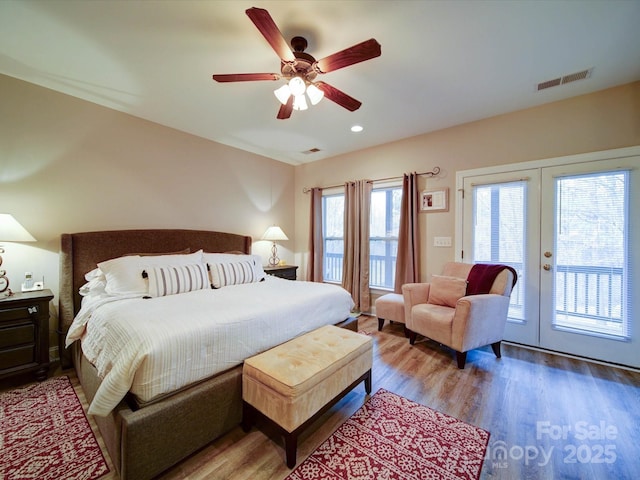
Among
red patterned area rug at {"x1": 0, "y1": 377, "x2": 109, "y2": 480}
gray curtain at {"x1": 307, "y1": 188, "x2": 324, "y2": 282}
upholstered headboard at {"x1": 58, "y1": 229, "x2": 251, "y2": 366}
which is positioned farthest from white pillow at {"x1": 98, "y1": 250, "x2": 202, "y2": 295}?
gray curtain at {"x1": 307, "y1": 188, "x2": 324, "y2": 282}

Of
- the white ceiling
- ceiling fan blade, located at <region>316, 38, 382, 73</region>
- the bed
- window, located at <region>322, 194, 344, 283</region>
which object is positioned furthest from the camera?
window, located at <region>322, 194, 344, 283</region>

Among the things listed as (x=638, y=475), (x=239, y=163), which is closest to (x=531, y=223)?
(x=638, y=475)

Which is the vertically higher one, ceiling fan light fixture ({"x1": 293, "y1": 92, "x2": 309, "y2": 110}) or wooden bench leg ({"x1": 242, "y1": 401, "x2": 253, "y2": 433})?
ceiling fan light fixture ({"x1": 293, "y1": 92, "x2": 309, "y2": 110})

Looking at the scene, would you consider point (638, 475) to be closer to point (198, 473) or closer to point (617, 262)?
point (617, 262)

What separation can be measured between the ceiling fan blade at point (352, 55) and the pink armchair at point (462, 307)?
2.17 m

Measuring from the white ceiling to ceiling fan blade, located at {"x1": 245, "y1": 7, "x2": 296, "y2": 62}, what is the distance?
24 cm

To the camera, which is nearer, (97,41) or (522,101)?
(97,41)

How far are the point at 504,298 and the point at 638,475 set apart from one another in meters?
1.46

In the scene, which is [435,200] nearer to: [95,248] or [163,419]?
[163,419]

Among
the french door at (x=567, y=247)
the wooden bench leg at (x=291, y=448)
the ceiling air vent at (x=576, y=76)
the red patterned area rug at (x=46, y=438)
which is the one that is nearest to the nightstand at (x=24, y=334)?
the red patterned area rug at (x=46, y=438)

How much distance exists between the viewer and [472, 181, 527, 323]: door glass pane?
2994mm

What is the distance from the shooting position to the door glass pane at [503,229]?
2.99 meters

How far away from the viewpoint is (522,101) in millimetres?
2785

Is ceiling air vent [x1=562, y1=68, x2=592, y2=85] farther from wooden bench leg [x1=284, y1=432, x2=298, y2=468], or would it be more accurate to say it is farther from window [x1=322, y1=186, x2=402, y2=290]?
wooden bench leg [x1=284, y1=432, x2=298, y2=468]
